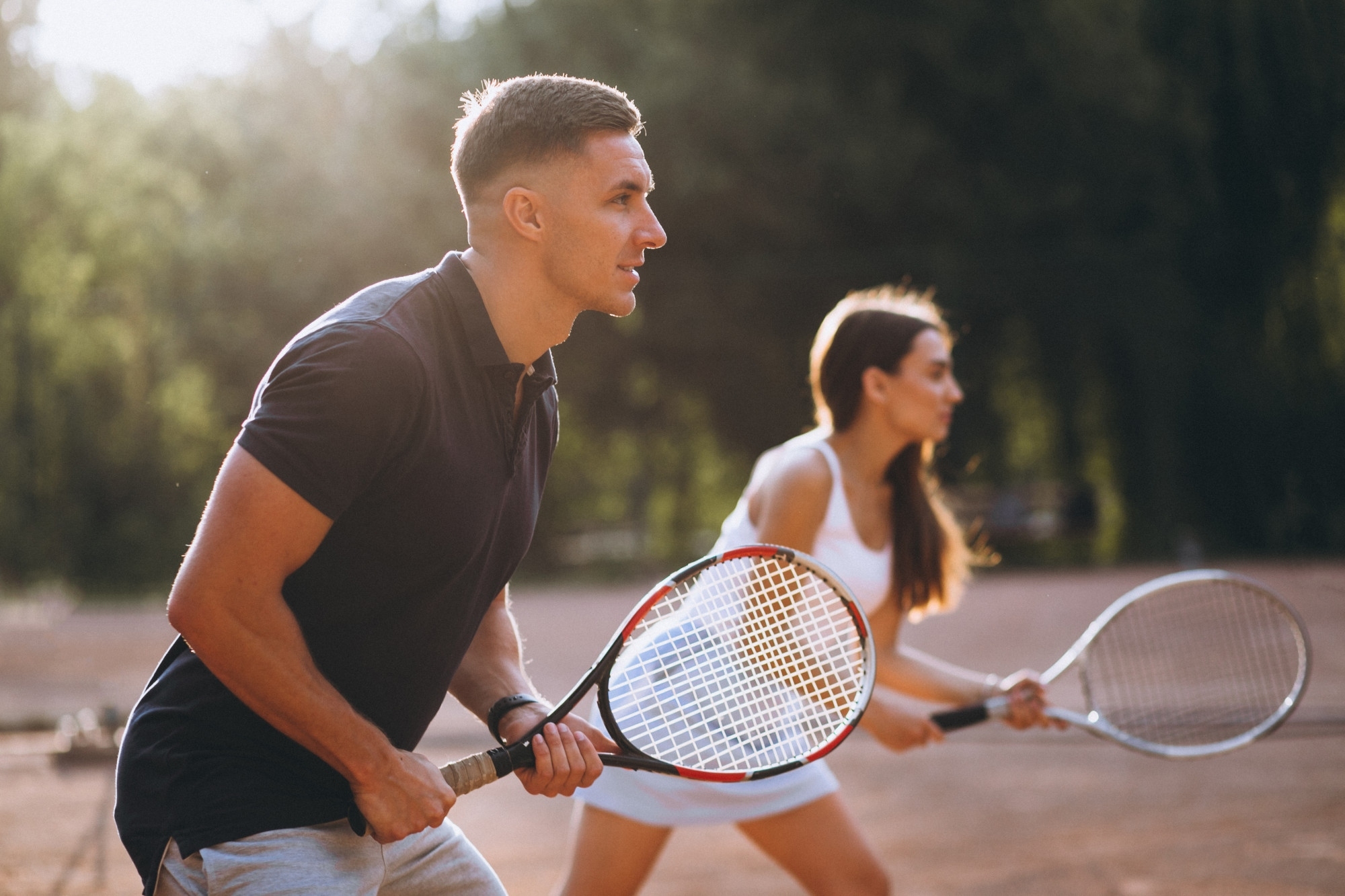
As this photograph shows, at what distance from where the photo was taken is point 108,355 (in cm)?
2231

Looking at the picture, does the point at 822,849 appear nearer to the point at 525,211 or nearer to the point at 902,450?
the point at 902,450

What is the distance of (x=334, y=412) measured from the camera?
68.7 inches

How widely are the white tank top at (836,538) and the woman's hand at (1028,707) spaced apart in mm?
445

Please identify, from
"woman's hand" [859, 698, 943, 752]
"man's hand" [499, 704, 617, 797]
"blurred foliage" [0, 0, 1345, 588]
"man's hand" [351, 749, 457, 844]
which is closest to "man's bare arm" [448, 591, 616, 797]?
"man's hand" [499, 704, 617, 797]

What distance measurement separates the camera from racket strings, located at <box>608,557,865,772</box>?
9.27 feet

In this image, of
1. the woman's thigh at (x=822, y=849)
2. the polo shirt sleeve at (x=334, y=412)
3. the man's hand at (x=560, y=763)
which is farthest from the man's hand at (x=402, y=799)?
the woman's thigh at (x=822, y=849)

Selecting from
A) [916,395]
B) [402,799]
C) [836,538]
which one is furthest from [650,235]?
[916,395]

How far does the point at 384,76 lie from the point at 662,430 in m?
7.11

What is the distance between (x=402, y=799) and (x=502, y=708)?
455 mm

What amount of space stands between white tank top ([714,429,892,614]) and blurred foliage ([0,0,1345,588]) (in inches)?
623

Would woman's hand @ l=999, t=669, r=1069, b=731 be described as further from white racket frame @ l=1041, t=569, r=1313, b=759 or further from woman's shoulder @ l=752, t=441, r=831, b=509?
woman's shoulder @ l=752, t=441, r=831, b=509

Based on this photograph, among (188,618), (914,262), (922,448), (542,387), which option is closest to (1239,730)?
(922,448)

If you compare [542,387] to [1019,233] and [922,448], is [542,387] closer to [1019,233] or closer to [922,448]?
[922,448]

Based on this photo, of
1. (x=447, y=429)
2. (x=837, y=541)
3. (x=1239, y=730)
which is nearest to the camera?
(x=447, y=429)
